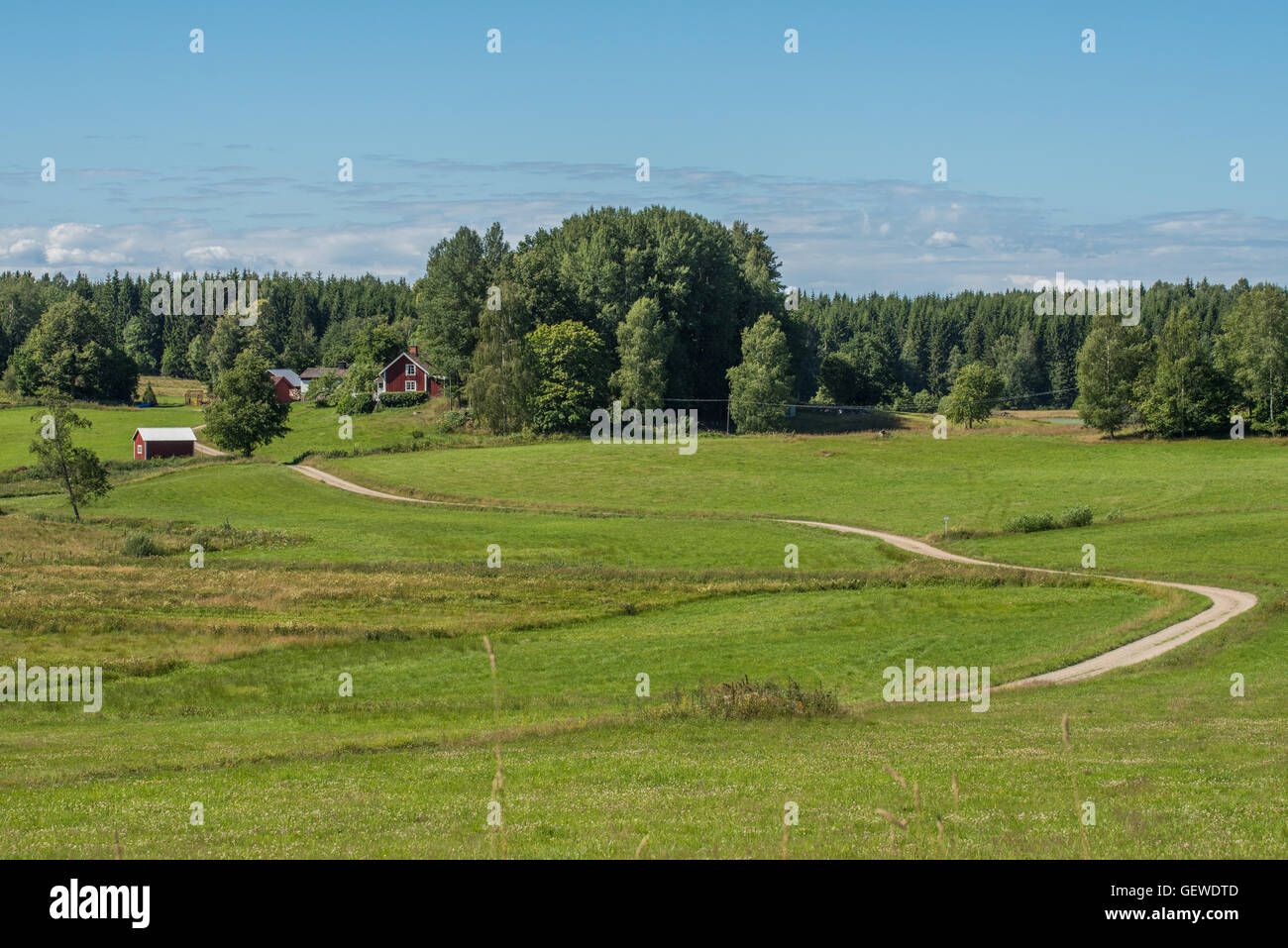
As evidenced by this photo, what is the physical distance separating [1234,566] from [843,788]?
159 feet

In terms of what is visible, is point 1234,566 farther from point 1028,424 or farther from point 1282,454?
point 1028,424

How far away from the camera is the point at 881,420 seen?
463 feet

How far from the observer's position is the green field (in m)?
15.5

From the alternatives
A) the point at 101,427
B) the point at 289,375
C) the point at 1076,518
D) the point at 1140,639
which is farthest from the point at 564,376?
the point at 1140,639

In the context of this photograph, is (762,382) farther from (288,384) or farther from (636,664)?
(636,664)

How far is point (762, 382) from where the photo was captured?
5113 inches

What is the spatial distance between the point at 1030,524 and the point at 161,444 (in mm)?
92141

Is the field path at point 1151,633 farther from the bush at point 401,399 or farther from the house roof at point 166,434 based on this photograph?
the bush at point 401,399

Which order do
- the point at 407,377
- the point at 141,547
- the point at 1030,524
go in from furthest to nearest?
the point at 407,377, the point at 1030,524, the point at 141,547

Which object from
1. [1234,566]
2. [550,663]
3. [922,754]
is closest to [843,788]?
[922,754]

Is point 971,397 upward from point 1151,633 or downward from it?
upward

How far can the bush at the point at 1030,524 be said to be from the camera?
73.2 meters

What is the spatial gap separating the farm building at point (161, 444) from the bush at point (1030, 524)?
88.3 meters

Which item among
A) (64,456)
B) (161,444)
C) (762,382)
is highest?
(762,382)
